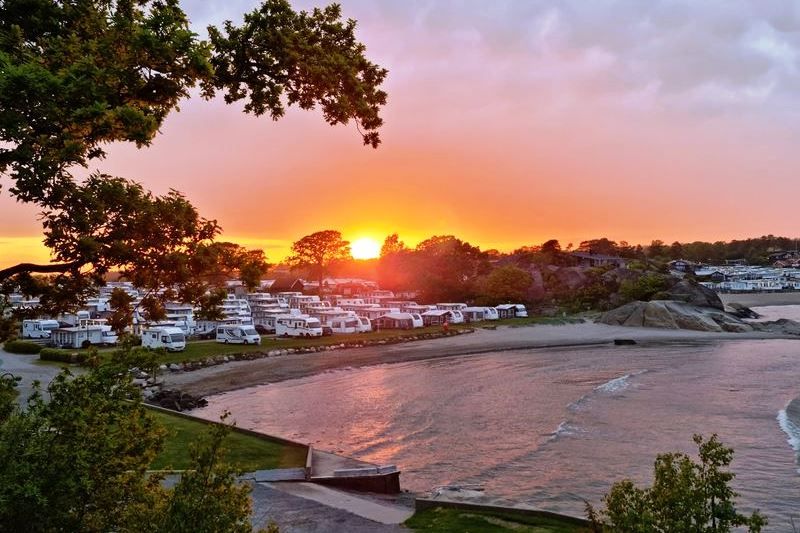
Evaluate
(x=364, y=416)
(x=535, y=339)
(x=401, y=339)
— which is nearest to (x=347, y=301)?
(x=401, y=339)

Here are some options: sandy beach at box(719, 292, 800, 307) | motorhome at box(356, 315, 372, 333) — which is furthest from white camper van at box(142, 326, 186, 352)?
sandy beach at box(719, 292, 800, 307)

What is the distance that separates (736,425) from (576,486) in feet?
40.4

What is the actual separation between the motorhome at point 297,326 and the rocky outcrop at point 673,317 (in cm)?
4431

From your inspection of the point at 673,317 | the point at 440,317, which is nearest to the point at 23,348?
the point at 440,317

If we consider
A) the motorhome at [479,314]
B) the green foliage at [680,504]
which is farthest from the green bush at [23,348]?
the motorhome at [479,314]

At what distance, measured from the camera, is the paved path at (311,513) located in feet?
44.5

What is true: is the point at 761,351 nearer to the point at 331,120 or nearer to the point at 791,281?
the point at 331,120

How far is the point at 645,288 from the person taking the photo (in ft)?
311

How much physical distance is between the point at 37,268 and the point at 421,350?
49.3m

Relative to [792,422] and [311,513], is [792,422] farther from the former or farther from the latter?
[311,513]

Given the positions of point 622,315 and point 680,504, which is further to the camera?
point 622,315

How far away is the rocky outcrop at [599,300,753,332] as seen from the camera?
75.4 metres

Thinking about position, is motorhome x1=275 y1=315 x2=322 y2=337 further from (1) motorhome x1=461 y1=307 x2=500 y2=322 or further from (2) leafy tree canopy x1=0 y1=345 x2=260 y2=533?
(2) leafy tree canopy x1=0 y1=345 x2=260 y2=533

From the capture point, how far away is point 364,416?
2991 centimetres
